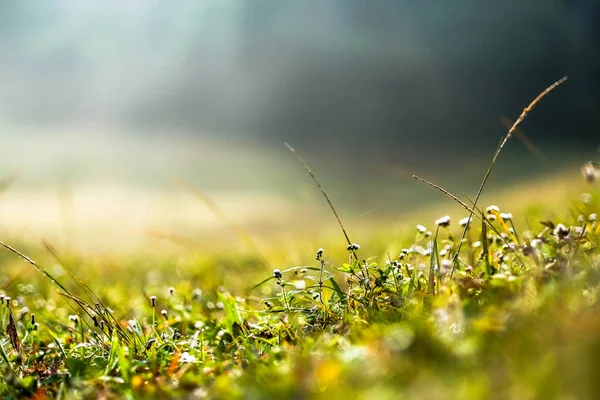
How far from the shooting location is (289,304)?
2.29 m

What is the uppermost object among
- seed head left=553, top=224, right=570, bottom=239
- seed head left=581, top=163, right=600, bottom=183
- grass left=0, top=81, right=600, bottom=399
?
seed head left=581, top=163, right=600, bottom=183

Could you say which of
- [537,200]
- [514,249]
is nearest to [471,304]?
[514,249]

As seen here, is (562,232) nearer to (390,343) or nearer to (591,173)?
(591,173)

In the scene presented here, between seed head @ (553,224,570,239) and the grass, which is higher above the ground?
seed head @ (553,224,570,239)

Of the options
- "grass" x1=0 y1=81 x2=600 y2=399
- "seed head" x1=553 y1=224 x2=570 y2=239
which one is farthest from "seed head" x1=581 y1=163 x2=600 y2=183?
"seed head" x1=553 y1=224 x2=570 y2=239

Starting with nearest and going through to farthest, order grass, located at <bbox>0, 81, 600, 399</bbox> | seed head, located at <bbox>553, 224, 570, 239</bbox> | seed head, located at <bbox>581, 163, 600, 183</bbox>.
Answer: grass, located at <bbox>0, 81, 600, 399</bbox>, seed head, located at <bbox>553, 224, 570, 239</bbox>, seed head, located at <bbox>581, 163, 600, 183</bbox>

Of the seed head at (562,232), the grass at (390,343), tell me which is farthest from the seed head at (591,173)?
the seed head at (562,232)

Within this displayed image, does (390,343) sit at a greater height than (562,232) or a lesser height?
lesser

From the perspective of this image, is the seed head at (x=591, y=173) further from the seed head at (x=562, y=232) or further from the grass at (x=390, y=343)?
the seed head at (x=562, y=232)

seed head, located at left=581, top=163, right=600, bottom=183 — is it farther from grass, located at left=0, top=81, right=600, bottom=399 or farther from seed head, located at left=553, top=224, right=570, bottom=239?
seed head, located at left=553, top=224, right=570, bottom=239

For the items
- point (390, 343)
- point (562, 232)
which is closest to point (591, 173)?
point (562, 232)

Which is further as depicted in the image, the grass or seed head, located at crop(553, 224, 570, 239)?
seed head, located at crop(553, 224, 570, 239)

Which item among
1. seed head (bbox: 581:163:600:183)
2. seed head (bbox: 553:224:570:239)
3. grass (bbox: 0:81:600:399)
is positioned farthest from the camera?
seed head (bbox: 581:163:600:183)

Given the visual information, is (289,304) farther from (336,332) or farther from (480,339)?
(480,339)
